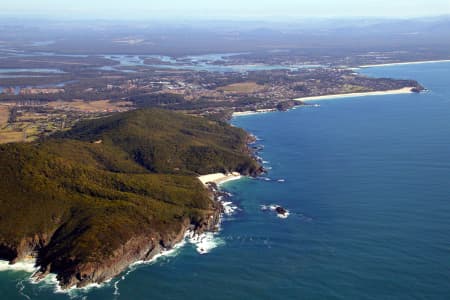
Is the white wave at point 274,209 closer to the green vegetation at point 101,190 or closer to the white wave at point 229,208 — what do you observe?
the white wave at point 229,208

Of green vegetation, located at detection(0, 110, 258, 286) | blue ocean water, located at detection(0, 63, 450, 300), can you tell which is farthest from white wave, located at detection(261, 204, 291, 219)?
green vegetation, located at detection(0, 110, 258, 286)

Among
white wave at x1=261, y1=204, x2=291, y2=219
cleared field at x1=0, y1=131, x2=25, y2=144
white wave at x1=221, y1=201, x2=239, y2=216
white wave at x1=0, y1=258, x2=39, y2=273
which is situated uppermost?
cleared field at x1=0, y1=131, x2=25, y2=144

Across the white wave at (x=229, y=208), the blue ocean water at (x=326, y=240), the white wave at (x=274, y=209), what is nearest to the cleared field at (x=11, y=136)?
the blue ocean water at (x=326, y=240)

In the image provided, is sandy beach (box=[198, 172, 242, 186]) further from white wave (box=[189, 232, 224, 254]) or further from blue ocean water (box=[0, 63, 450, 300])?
white wave (box=[189, 232, 224, 254])

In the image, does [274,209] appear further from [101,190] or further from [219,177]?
[101,190]

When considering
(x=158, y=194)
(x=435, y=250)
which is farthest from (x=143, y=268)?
(x=435, y=250)
